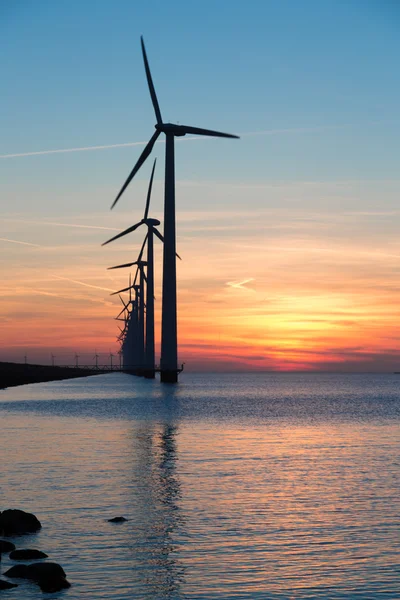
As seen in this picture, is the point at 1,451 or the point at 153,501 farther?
the point at 1,451

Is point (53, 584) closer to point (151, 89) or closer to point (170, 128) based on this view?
point (151, 89)

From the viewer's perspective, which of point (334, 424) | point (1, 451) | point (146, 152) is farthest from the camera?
point (146, 152)

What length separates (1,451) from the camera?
171 ft

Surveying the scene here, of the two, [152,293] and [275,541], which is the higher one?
[152,293]

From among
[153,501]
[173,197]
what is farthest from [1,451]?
[173,197]

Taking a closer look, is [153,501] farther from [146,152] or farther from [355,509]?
[146,152]

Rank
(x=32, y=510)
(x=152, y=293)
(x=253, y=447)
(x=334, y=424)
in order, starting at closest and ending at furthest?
(x=32, y=510) → (x=253, y=447) → (x=334, y=424) → (x=152, y=293)

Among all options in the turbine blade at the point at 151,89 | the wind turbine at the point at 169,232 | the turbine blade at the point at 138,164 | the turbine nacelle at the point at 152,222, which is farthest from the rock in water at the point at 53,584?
the turbine nacelle at the point at 152,222

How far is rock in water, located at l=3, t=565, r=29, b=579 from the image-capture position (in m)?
21.2

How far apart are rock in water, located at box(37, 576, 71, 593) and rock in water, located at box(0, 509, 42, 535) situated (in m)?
6.78

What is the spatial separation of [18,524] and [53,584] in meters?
7.14

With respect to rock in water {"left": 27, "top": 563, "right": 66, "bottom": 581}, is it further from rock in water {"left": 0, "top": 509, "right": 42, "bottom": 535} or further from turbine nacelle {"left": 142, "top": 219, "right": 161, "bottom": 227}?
turbine nacelle {"left": 142, "top": 219, "right": 161, "bottom": 227}

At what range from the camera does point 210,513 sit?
101 ft

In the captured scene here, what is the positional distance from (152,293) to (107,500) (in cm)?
15882
